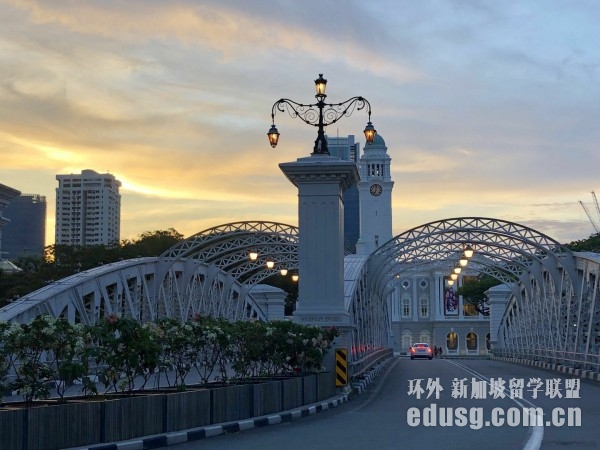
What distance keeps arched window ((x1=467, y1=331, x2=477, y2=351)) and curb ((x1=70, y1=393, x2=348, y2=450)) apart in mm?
121124

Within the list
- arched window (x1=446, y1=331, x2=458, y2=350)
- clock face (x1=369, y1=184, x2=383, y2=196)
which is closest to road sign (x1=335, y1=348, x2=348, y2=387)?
arched window (x1=446, y1=331, x2=458, y2=350)

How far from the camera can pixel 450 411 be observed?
20250 mm

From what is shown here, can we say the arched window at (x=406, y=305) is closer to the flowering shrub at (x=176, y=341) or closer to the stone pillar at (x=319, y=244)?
the stone pillar at (x=319, y=244)

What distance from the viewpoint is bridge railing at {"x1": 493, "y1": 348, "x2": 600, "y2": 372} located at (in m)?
39.1

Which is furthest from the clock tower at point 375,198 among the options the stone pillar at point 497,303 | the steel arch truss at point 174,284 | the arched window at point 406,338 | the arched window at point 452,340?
the steel arch truss at point 174,284

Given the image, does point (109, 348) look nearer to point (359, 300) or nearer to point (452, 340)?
point (359, 300)

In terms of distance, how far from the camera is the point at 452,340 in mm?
141875

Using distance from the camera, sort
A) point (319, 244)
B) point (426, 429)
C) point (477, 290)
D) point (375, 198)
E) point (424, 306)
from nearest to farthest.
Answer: point (426, 429) < point (319, 244) < point (477, 290) < point (424, 306) < point (375, 198)

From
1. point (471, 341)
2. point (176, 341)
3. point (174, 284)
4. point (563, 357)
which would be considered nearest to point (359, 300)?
point (174, 284)

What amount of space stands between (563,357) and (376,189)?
3938 inches

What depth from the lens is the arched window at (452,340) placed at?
141 meters

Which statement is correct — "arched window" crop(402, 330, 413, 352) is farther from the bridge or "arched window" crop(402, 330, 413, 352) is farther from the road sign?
the road sign

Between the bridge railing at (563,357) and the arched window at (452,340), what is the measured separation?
76136mm

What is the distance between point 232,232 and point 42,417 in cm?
3152
